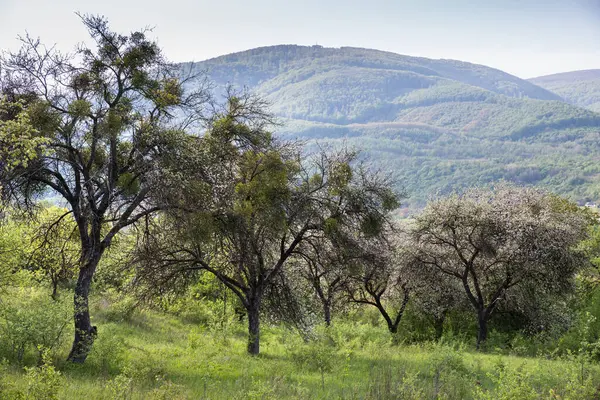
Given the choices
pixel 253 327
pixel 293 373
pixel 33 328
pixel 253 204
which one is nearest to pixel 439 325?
pixel 253 327

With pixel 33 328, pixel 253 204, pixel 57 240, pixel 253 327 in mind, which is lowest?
pixel 253 327

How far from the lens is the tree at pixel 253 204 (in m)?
12.8

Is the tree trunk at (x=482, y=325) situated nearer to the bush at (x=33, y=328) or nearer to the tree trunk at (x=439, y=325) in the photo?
the tree trunk at (x=439, y=325)

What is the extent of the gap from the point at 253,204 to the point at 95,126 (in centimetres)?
461

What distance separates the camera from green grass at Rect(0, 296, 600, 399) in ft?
25.7

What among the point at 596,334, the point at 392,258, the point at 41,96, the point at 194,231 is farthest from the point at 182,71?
the point at 596,334

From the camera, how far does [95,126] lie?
12.3 meters

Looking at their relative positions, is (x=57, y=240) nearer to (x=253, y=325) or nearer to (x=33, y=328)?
(x=33, y=328)

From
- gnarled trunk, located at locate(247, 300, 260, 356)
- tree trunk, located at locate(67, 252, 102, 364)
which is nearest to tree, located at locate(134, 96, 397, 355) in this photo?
gnarled trunk, located at locate(247, 300, 260, 356)

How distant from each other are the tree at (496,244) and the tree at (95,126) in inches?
553

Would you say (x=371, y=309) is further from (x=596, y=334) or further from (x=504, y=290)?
(x=596, y=334)

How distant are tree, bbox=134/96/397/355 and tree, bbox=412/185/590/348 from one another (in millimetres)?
7102

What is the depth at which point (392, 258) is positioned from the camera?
→ 2325 cm

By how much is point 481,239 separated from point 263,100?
12.6 m
